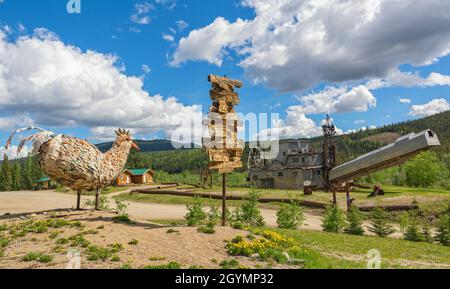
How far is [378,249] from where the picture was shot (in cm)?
1525

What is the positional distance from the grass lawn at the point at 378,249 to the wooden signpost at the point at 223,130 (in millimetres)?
4928

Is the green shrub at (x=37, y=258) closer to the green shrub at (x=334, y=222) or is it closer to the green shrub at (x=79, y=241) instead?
the green shrub at (x=79, y=241)

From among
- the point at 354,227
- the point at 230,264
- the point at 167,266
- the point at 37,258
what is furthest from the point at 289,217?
the point at 37,258

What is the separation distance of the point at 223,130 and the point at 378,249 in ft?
31.5

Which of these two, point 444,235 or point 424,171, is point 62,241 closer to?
point 444,235

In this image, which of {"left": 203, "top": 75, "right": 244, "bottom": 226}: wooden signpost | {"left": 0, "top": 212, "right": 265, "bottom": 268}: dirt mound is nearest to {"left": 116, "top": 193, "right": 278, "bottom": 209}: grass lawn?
{"left": 203, "top": 75, "right": 244, "bottom": 226}: wooden signpost

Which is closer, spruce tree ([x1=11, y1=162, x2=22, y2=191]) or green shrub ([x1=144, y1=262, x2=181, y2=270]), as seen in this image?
green shrub ([x1=144, y1=262, x2=181, y2=270])

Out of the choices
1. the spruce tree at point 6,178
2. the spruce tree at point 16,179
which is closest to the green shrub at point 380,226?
the spruce tree at point 6,178

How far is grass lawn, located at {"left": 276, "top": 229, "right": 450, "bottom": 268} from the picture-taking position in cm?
1283

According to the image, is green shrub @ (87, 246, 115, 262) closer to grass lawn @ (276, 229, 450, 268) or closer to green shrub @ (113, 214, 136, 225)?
green shrub @ (113, 214, 136, 225)

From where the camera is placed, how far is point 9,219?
16.4 meters

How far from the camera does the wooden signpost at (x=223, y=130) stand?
1606 centimetres

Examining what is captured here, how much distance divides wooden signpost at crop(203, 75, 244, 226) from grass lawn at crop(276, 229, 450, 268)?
194 inches
